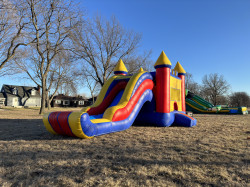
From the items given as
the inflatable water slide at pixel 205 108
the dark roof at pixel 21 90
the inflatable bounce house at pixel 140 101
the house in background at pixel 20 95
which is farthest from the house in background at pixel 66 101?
the inflatable bounce house at pixel 140 101

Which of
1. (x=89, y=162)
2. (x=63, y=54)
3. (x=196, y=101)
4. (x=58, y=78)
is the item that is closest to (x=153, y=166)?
(x=89, y=162)

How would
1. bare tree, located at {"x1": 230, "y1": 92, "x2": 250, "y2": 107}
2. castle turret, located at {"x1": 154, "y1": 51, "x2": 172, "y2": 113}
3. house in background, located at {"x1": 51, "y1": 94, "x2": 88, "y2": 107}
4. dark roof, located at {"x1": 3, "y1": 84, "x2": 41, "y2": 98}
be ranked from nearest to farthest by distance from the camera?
castle turret, located at {"x1": 154, "y1": 51, "x2": 172, "y2": 113} → dark roof, located at {"x1": 3, "y1": 84, "x2": 41, "y2": 98} → house in background, located at {"x1": 51, "y1": 94, "x2": 88, "y2": 107} → bare tree, located at {"x1": 230, "y1": 92, "x2": 250, "y2": 107}

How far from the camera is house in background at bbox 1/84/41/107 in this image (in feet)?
112

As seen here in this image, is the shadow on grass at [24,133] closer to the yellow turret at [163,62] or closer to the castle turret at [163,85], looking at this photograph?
the castle turret at [163,85]

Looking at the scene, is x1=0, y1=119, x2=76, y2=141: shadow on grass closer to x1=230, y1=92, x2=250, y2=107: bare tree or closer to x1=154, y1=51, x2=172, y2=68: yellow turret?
x1=154, y1=51, x2=172, y2=68: yellow turret

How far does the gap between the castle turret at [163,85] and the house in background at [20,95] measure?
115 feet

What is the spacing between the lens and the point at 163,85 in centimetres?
763

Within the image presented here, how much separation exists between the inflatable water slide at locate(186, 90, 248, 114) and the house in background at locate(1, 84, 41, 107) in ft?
103

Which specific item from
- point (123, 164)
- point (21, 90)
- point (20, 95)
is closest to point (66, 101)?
point (21, 90)

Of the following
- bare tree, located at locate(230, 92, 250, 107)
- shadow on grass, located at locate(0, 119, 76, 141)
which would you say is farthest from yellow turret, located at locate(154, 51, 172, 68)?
bare tree, located at locate(230, 92, 250, 107)

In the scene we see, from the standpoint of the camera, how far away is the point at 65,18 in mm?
14219

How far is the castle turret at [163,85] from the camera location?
296 inches

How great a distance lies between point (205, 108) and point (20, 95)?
34.0 m

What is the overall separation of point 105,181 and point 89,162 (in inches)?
31.4
